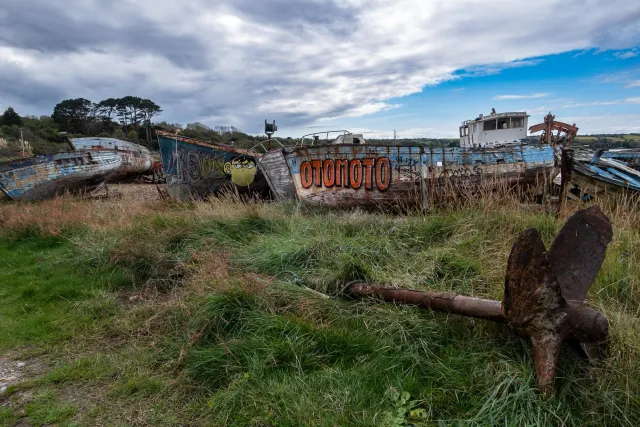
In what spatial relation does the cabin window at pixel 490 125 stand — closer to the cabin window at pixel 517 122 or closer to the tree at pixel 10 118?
the cabin window at pixel 517 122

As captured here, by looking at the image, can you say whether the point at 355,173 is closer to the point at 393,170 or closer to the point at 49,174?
the point at 393,170

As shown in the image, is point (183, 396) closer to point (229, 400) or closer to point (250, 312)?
point (229, 400)

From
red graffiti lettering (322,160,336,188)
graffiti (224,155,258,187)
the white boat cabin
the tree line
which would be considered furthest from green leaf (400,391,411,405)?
the tree line

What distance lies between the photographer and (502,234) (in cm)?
423

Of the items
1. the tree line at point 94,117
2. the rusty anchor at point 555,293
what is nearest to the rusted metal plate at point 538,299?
the rusty anchor at point 555,293

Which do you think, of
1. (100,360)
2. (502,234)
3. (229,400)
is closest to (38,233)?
(100,360)

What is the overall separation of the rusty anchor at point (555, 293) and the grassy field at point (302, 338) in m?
0.15

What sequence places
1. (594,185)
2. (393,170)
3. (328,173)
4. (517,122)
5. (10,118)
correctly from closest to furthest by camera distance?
(594,185)
(393,170)
(328,173)
(517,122)
(10,118)

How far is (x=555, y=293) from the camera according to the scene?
218cm

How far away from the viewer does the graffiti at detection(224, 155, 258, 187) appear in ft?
34.0

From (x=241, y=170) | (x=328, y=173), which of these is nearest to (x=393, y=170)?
(x=328, y=173)

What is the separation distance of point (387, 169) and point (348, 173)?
84 centimetres

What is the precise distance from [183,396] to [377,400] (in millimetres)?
1344

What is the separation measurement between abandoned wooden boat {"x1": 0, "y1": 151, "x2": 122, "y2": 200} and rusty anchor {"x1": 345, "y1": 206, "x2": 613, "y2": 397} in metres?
14.5
